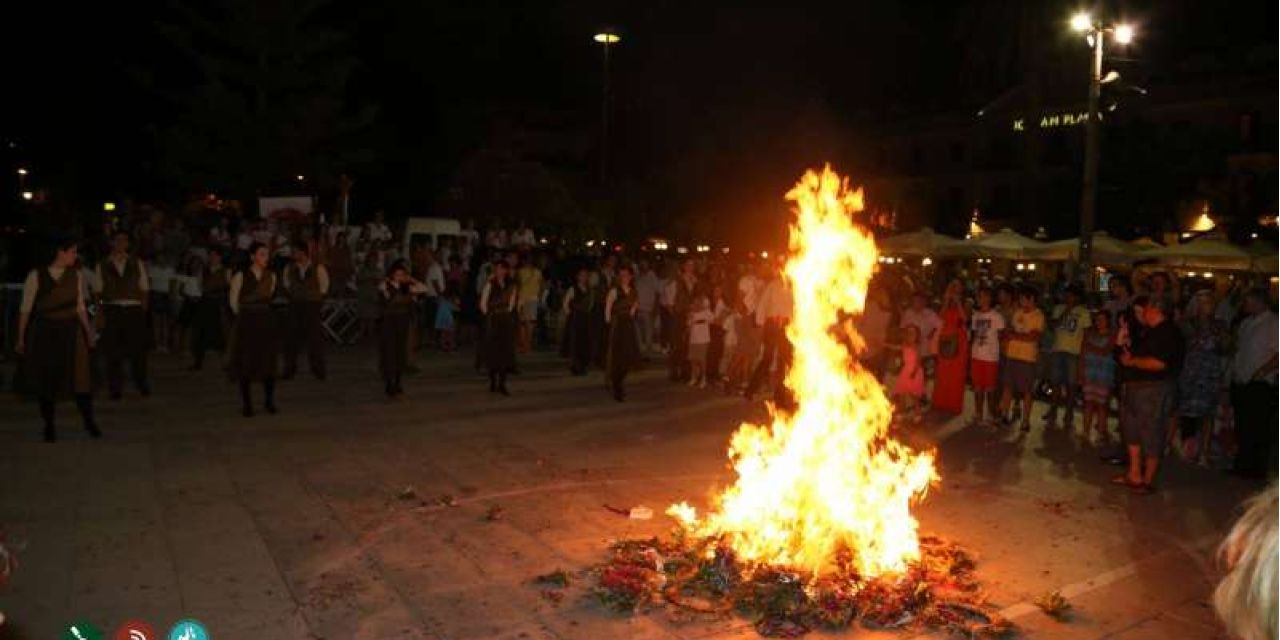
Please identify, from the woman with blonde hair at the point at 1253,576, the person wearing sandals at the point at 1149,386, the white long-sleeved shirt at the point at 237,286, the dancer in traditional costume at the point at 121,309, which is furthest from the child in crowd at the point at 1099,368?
the dancer in traditional costume at the point at 121,309

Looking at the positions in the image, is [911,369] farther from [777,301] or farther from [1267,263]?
[1267,263]

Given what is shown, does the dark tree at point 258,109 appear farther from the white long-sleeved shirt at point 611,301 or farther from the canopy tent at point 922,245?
the white long-sleeved shirt at point 611,301

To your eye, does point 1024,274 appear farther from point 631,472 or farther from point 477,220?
point 631,472

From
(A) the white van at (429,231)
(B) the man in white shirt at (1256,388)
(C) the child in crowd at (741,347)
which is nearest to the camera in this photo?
(B) the man in white shirt at (1256,388)

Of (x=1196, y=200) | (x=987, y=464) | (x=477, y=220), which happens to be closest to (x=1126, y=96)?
(x=987, y=464)

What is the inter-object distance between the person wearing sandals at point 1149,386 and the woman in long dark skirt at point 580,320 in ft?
25.9

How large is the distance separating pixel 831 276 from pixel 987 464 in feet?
8.48

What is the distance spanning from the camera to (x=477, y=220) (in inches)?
1196

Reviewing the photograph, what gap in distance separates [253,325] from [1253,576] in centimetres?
1070

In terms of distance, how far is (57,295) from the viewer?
9.60 meters

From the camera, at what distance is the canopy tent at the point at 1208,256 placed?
1919 cm

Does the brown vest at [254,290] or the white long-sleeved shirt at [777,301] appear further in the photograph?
the white long-sleeved shirt at [777,301]

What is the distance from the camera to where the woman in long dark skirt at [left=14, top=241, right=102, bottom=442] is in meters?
9.52

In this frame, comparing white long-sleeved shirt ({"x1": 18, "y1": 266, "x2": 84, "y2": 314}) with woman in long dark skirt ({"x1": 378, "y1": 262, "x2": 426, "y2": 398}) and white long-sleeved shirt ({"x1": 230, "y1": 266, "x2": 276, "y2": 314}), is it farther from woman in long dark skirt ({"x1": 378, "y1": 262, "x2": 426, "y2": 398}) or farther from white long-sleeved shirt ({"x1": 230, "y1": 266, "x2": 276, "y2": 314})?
woman in long dark skirt ({"x1": 378, "y1": 262, "x2": 426, "y2": 398})
